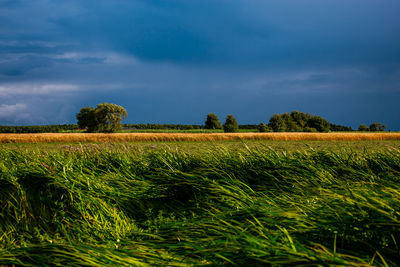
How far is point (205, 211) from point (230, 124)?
203 ft

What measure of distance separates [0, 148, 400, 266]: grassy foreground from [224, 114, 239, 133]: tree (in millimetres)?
58547

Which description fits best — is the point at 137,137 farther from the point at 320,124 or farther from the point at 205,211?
the point at 320,124

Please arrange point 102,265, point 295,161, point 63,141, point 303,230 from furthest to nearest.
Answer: point 63,141
point 295,161
point 303,230
point 102,265

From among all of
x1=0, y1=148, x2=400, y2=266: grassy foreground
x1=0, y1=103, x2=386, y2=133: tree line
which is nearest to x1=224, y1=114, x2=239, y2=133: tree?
x1=0, y1=103, x2=386, y2=133: tree line

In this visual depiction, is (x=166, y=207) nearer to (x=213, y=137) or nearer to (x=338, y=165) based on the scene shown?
(x=338, y=165)

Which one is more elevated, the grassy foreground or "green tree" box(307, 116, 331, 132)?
"green tree" box(307, 116, 331, 132)

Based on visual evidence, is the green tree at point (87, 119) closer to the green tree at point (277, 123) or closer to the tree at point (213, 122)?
the tree at point (213, 122)

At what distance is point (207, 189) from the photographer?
4.30 m

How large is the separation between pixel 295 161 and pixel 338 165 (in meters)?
0.91

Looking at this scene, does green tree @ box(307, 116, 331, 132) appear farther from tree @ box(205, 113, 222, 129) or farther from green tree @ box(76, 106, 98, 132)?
green tree @ box(76, 106, 98, 132)

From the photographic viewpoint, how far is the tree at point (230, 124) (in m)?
65.2

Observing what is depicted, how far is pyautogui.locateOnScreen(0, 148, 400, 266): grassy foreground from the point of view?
2459 mm

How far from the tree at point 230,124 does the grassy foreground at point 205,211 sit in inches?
2305

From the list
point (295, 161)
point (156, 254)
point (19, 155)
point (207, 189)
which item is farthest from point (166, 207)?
point (19, 155)
